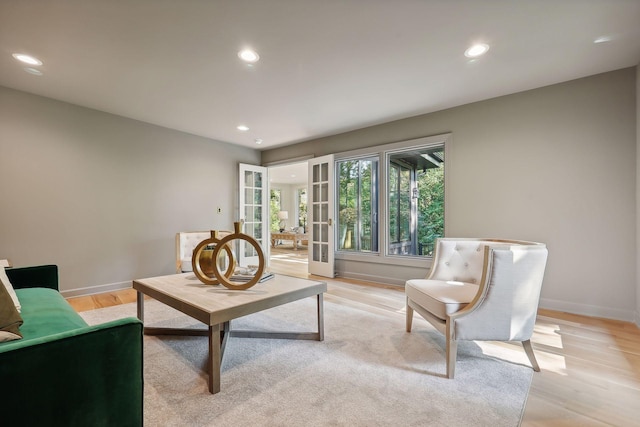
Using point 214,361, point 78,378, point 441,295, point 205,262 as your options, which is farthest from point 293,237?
point 78,378

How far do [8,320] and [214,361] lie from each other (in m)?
0.91

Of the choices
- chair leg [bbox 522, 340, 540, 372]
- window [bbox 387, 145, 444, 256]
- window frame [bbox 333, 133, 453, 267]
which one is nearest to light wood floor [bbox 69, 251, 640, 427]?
chair leg [bbox 522, 340, 540, 372]

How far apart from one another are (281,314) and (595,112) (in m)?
3.71

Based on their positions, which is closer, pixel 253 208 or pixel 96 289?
pixel 96 289

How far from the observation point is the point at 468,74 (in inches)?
112

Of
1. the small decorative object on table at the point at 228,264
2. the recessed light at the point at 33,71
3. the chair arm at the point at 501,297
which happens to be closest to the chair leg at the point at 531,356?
the chair arm at the point at 501,297

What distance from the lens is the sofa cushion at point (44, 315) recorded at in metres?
1.40

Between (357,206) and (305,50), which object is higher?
(305,50)

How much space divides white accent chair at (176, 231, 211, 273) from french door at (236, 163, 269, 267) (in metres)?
1.54

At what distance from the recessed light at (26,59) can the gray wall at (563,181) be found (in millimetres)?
4358

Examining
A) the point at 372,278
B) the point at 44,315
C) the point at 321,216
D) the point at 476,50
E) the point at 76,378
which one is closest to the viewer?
the point at 76,378

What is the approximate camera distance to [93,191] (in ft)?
12.5

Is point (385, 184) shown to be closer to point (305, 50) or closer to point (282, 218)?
point (305, 50)

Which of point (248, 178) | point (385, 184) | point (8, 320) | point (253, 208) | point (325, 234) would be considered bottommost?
point (8, 320)
